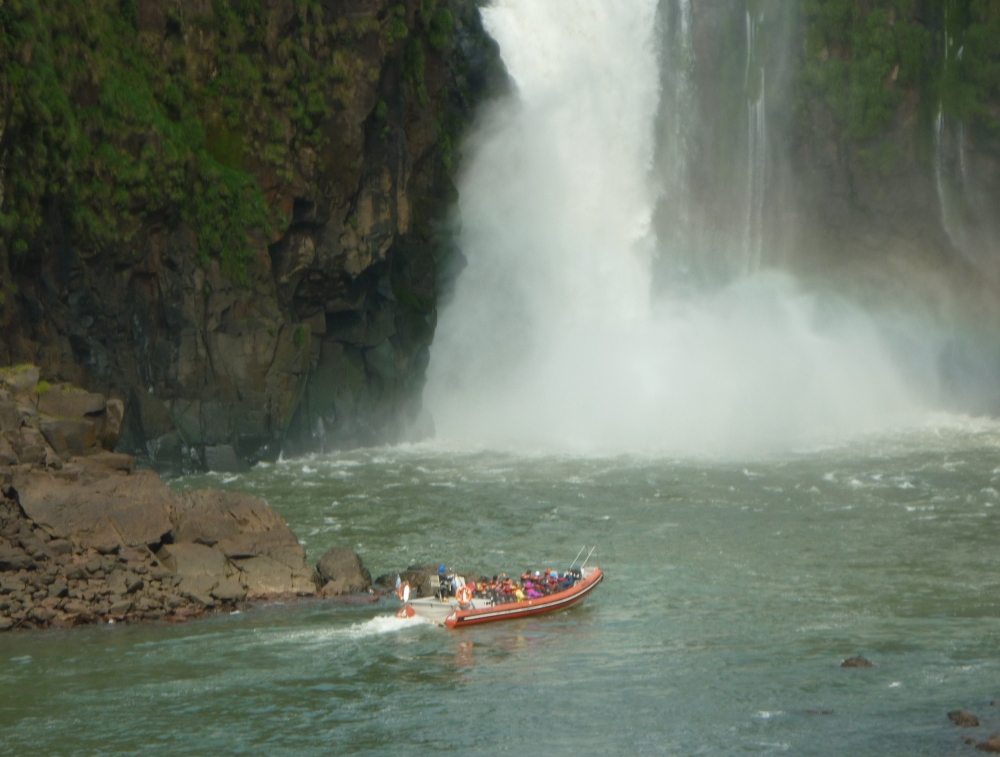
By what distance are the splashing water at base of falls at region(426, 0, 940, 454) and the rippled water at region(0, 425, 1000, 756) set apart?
52.6 ft

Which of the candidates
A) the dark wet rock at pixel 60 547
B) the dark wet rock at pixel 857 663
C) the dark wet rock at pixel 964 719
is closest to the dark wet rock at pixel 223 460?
the dark wet rock at pixel 60 547

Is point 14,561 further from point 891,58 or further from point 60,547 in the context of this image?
point 891,58

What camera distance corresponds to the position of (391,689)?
20.6m

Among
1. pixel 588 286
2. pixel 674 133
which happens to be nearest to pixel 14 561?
pixel 588 286

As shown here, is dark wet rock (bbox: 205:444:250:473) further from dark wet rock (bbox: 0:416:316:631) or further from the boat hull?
the boat hull

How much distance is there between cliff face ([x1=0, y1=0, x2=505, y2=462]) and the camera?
34.1 metres

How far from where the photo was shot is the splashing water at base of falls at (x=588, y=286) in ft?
169

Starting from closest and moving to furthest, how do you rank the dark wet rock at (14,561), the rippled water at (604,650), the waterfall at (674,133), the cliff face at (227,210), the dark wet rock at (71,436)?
the rippled water at (604,650), the dark wet rock at (14,561), the dark wet rock at (71,436), the cliff face at (227,210), the waterfall at (674,133)

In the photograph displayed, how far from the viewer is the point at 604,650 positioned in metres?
22.5

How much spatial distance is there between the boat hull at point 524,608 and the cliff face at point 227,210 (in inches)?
582

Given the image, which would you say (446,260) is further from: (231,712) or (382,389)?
(231,712)

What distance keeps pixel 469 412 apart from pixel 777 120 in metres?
17.0

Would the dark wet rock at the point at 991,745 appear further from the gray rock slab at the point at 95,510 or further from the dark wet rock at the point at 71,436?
the dark wet rock at the point at 71,436

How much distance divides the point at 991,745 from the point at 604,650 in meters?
7.14
